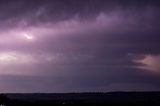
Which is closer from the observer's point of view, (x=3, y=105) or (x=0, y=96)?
(x=3, y=105)
